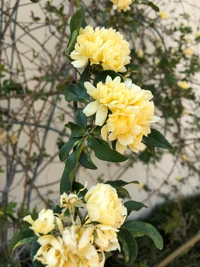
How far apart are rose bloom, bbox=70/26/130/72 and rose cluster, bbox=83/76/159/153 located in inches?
2.0

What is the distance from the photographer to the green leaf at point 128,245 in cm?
58

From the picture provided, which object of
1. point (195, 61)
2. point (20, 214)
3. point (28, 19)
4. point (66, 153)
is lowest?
point (20, 214)

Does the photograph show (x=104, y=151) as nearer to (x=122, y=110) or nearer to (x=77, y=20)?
(x=122, y=110)

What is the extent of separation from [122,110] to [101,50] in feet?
0.39

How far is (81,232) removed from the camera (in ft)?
1.52

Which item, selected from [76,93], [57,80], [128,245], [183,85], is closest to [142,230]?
[128,245]

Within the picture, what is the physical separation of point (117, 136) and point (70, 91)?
131 mm

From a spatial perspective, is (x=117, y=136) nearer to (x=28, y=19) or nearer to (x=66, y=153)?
(x=66, y=153)

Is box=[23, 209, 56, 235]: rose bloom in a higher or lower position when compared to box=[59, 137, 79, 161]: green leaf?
lower

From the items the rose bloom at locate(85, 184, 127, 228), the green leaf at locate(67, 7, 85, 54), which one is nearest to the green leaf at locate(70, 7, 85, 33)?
the green leaf at locate(67, 7, 85, 54)

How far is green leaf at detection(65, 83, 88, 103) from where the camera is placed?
0.65 m

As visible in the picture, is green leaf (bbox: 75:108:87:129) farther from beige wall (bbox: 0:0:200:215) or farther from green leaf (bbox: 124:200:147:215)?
beige wall (bbox: 0:0:200:215)

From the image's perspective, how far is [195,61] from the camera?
203 centimetres

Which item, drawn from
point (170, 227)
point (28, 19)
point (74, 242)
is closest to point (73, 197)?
point (74, 242)
